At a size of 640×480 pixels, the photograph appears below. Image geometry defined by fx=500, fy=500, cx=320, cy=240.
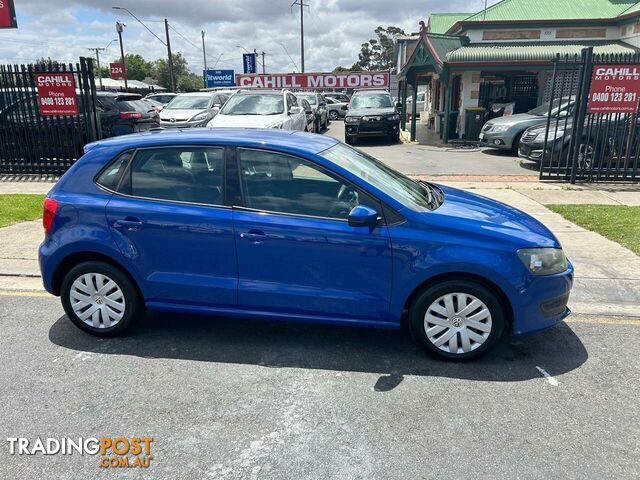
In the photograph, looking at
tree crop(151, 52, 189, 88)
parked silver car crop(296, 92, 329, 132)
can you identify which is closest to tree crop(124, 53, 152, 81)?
tree crop(151, 52, 189, 88)

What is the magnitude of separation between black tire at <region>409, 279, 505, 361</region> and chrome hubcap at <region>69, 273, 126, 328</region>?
2261 millimetres

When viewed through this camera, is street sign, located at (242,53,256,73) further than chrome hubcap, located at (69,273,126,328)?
Yes

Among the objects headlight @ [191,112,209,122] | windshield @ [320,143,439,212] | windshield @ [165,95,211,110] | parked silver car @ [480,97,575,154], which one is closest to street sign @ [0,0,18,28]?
windshield @ [165,95,211,110]

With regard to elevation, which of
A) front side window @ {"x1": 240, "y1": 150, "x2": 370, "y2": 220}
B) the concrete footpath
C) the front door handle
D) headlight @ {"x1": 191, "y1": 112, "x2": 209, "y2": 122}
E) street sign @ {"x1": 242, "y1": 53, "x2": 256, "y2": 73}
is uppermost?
street sign @ {"x1": 242, "y1": 53, "x2": 256, "y2": 73}

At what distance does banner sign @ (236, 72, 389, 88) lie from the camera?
3331 cm

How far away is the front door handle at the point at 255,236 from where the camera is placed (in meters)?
3.56

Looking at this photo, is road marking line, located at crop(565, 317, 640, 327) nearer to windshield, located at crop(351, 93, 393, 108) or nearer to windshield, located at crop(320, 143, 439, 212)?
windshield, located at crop(320, 143, 439, 212)

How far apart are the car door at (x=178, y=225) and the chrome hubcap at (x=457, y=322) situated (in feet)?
4.81

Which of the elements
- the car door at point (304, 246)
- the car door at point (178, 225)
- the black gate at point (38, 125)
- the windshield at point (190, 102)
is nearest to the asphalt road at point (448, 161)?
the windshield at point (190, 102)

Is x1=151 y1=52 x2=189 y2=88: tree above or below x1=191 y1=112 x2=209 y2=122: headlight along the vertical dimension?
above

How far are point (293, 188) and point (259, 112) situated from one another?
9425mm

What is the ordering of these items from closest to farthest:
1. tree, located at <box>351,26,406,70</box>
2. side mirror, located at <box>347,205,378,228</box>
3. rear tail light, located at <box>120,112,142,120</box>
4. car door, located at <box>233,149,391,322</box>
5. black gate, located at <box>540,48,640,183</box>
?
side mirror, located at <box>347,205,378,228</box> → car door, located at <box>233,149,391,322</box> → black gate, located at <box>540,48,640,183</box> → rear tail light, located at <box>120,112,142,120</box> → tree, located at <box>351,26,406,70</box>

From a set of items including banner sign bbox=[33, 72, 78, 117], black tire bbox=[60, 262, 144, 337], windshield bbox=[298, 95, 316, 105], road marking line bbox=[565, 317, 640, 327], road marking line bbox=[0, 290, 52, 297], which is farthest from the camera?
windshield bbox=[298, 95, 316, 105]

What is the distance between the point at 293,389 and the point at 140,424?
962 millimetres
